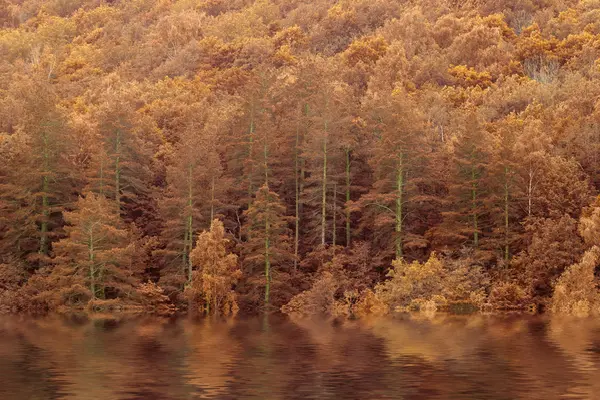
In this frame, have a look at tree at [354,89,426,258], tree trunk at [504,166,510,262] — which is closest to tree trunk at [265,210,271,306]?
tree at [354,89,426,258]

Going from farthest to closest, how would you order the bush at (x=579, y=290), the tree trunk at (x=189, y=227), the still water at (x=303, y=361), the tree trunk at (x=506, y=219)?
the tree trunk at (x=189, y=227) → the tree trunk at (x=506, y=219) → the bush at (x=579, y=290) → the still water at (x=303, y=361)

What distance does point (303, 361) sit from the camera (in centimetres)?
3469

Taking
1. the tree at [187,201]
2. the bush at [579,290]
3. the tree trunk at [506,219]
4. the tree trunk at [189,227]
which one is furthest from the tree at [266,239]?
the bush at [579,290]

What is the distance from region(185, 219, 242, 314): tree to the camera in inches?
2581

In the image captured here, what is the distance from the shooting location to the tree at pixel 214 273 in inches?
2581

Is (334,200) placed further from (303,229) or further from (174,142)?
(174,142)

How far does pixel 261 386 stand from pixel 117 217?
139 ft

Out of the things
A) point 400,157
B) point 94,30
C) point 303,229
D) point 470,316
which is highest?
point 94,30

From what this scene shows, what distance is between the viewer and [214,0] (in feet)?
496

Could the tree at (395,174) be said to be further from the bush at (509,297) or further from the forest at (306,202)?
the bush at (509,297)

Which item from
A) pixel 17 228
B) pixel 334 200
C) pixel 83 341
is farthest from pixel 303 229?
pixel 83 341

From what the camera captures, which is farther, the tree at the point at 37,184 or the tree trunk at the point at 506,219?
the tree at the point at 37,184

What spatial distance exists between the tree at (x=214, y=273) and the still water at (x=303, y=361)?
11.1 meters

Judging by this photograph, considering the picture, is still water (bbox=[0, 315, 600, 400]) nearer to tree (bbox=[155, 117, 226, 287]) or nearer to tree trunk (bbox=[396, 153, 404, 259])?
tree trunk (bbox=[396, 153, 404, 259])
